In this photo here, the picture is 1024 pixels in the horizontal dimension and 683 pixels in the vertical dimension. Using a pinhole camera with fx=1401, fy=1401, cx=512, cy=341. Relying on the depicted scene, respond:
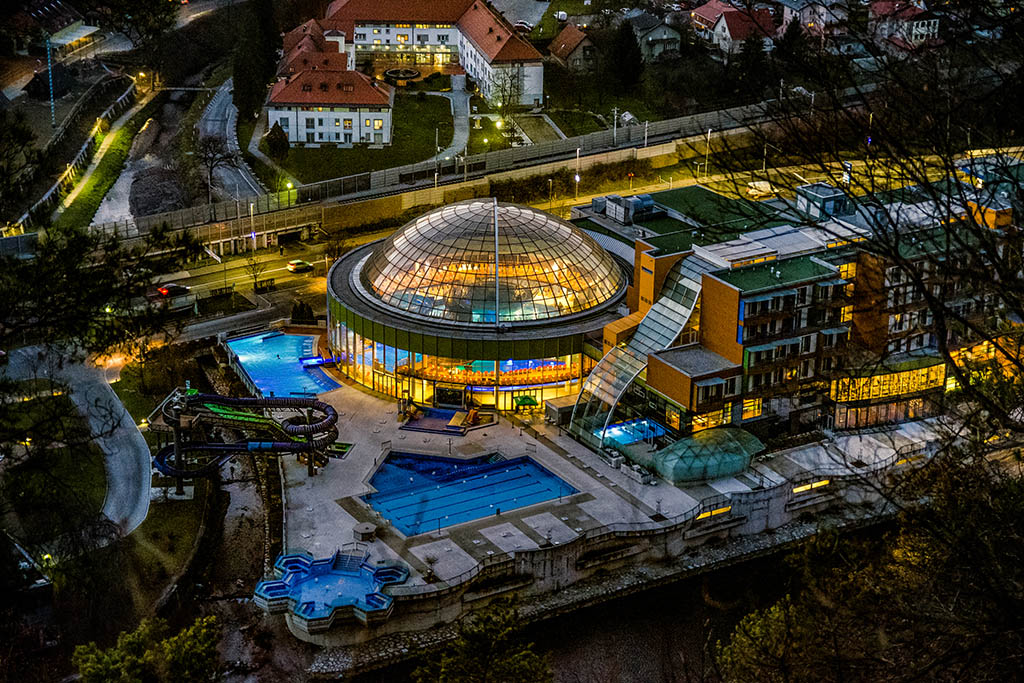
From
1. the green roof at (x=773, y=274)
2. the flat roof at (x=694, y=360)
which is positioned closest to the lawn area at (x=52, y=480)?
the flat roof at (x=694, y=360)

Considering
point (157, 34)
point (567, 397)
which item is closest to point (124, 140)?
point (157, 34)

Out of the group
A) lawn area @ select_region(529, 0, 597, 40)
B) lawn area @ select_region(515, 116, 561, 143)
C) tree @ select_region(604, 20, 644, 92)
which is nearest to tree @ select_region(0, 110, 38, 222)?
lawn area @ select_region(515, 116, 561, 143)

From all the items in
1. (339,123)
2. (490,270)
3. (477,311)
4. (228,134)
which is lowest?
(228,134)

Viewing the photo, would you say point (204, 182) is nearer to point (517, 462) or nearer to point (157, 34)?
point (157, 34)

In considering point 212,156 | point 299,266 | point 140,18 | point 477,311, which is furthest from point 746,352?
point 140,18

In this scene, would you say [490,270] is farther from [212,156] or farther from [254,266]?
[212,156]

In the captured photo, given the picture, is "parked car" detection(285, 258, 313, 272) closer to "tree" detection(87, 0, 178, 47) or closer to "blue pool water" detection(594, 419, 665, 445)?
"blue pool water" detection(594, 419, 665, 445)
